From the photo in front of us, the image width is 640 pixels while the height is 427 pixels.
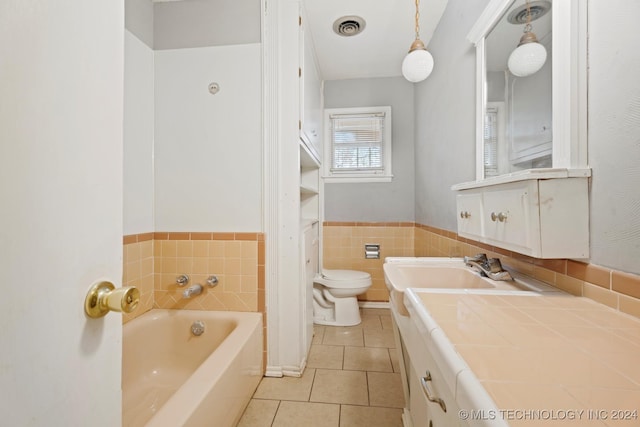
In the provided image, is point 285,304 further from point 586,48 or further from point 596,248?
point 586,48

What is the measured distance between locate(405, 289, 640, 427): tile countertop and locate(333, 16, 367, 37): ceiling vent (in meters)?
2.13

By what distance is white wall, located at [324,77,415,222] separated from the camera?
283cm

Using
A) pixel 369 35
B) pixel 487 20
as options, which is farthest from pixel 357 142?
pixel 487 20

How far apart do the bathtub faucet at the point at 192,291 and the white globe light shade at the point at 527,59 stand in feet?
6.44

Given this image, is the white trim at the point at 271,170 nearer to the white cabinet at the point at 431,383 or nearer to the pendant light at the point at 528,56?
the white cabinet at the point at 431,383

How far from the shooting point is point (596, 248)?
0.75 m

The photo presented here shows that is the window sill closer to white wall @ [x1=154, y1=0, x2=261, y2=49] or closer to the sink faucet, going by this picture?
white wall @ [x1=154, y1=0, x2=261, y2=49]

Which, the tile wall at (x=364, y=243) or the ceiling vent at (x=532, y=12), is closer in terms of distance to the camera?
the ceiling vent at (x=532, y=12)

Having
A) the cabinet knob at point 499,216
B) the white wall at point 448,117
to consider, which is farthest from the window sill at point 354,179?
the cabinet knob at point 499,216

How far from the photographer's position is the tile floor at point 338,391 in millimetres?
1347

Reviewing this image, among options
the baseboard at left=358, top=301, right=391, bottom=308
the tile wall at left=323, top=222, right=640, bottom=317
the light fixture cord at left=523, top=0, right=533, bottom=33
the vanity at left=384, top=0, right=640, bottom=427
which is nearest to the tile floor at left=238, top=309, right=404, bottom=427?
the vanity at left=384, top=0, right=640, bottom=427

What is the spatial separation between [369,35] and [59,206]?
2472 millimetres

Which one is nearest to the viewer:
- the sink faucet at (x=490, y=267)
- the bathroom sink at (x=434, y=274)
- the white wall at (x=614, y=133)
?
the white wall at (x=614, y=133)

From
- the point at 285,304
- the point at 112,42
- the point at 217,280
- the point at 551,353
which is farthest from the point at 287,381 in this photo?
the point at 112,42
